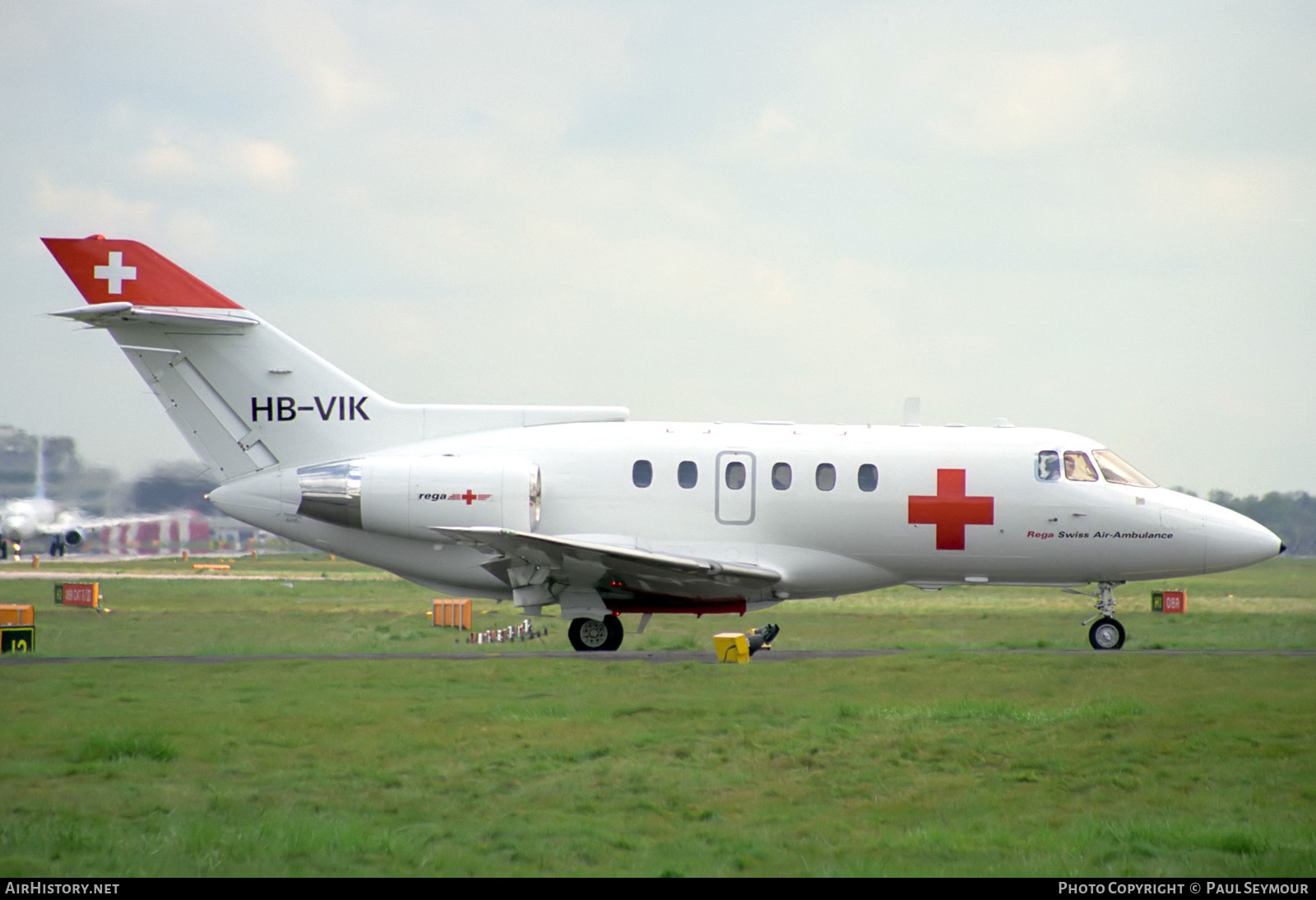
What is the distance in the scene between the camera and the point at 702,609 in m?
20.2

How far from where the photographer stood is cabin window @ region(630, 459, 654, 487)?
20203mm

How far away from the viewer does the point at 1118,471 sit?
20.8 metres

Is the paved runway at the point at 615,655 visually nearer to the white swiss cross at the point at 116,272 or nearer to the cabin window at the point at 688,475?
the cabin window at the point at 688,475

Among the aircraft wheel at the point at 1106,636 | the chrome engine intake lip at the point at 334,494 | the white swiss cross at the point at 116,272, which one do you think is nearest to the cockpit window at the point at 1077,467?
the aircraft wheel at the point at 1106,636

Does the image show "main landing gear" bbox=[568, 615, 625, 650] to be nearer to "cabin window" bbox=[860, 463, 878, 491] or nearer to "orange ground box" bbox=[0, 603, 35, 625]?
"cabin window" bbox=[860, 463, 878, 491]

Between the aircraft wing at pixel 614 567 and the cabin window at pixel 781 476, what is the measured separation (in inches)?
52.9

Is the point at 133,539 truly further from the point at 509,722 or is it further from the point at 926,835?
the point at 926,835

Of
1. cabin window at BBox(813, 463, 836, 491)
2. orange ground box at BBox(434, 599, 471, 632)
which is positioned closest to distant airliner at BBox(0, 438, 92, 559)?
orange ground box at BBox(434, 599, 471, 632)

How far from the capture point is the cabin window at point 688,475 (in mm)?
20188

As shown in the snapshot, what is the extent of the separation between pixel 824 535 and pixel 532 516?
4.64 metres

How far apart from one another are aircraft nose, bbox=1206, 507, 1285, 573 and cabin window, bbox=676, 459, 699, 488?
8.30m

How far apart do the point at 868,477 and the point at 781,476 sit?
54.2 inches

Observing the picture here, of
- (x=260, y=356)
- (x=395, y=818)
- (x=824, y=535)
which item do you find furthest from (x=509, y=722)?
(x=260, y=356)

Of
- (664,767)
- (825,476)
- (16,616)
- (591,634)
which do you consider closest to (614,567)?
(591,634)
